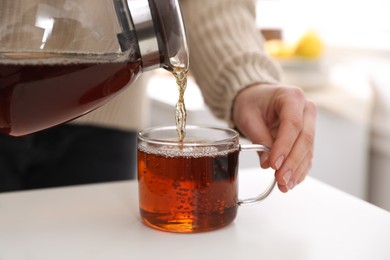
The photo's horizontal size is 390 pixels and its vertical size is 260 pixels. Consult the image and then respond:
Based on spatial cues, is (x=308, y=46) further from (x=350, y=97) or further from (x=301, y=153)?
(x=301, y=153)

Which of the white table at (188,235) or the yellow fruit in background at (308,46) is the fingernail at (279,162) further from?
the yellow fruit in background at (308,46)

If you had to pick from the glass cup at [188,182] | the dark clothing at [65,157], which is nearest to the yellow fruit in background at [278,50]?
the dark clothing at [65,157]

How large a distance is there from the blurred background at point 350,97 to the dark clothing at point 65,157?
520mm

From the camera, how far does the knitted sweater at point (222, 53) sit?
3.08 feet

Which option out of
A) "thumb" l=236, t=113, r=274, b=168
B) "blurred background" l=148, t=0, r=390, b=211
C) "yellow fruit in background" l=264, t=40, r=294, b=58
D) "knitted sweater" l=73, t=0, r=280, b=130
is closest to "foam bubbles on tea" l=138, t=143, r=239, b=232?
"thumb" l=236, t=113, r=274, b=168

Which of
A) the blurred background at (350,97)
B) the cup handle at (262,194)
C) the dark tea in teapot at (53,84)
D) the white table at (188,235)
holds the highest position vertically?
the dark tea in teapot at (53,84)

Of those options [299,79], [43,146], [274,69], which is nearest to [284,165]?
[274,69]

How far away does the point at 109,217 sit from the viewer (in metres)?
0.72

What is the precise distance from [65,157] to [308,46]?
3.83 feet

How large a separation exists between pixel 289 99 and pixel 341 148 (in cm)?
115

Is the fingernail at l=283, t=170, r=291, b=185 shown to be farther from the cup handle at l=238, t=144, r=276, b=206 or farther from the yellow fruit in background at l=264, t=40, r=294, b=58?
the yellow fruit in background at l=264, t=40, r=294, b=58

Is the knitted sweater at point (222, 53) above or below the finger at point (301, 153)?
above

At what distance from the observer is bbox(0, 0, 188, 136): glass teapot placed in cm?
56

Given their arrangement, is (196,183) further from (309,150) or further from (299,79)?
(299,79)
